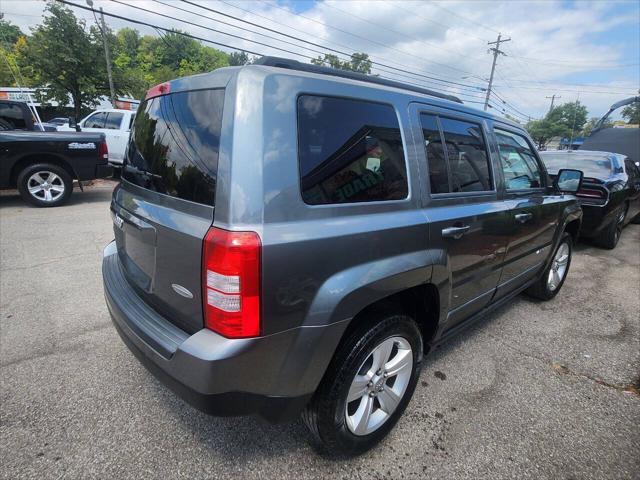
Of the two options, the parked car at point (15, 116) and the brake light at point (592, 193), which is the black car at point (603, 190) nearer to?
the brake light at point (592, 193)

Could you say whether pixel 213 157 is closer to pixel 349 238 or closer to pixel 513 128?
pixel 349 238

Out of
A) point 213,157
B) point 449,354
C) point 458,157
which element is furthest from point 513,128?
point 213,157

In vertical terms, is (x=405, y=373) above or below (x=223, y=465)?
above

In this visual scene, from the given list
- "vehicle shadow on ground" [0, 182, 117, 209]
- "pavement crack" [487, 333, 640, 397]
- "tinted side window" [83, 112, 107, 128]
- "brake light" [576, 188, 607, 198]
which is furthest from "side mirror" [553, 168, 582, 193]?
"tinted side window" [83, 112, 107, 128]

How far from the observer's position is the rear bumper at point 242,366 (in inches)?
54.8

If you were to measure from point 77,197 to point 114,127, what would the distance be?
9.84ft

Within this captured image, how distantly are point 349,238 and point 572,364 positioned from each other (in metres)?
2.53

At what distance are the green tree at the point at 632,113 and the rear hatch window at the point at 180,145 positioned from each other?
73735mm

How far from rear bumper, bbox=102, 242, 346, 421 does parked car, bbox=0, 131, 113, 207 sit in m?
6.96

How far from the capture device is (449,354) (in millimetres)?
2900

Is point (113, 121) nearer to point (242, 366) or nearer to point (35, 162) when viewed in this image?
point (35, 162)

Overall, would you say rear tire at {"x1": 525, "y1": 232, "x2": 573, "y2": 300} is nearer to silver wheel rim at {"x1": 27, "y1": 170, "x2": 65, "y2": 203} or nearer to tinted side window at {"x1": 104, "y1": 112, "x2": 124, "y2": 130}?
silver wheel rim at {"x1": 27, "y1": 170, "x2": 65, "y2": 203}

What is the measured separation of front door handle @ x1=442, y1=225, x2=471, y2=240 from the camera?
2030mm

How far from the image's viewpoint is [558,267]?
4.07 m
